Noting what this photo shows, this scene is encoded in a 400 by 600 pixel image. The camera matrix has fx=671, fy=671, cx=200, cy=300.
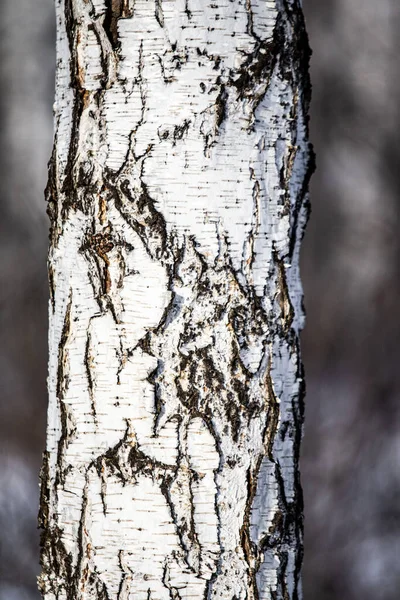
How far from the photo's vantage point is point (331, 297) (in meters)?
2.60

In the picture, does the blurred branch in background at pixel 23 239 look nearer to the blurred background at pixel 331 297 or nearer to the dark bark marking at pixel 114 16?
the blurred background at pixel 331 297

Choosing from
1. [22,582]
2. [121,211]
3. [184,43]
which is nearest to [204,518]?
[121,211]

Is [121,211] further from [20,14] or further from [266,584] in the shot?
[20,14]

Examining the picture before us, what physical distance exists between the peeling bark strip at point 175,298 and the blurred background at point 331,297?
1614 mm

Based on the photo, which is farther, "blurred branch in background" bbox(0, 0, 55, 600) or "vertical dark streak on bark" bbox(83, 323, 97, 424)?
"blurred branch in background" bbox(0, 0, 55, 600)

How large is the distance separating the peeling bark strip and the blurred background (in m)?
1.61

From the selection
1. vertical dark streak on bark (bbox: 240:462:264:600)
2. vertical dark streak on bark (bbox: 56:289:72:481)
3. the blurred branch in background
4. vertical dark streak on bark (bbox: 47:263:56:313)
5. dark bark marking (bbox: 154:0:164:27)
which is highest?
the blurred branch in background

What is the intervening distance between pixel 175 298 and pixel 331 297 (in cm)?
198

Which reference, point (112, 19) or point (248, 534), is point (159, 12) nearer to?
point (112, 19)

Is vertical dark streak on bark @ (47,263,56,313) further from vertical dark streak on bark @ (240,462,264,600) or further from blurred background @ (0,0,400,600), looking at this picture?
blurred background @ (0,0,400,600)

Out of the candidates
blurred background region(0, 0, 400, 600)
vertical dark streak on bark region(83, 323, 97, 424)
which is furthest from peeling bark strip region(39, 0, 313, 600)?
blurred background region(0, 0, 400, 600)

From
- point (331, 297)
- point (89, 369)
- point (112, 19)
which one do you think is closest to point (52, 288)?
point (89, 369)

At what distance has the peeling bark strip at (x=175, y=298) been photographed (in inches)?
27.2

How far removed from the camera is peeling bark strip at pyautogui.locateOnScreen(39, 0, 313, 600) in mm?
692
